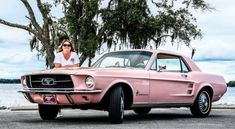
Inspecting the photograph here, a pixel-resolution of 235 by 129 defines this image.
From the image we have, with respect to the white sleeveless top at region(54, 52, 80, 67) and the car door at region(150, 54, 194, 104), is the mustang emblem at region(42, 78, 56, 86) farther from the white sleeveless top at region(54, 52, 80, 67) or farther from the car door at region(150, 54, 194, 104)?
the car door at region(150, 54, 194, 104)

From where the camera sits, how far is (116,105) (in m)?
10.7

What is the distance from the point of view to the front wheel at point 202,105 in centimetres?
1350

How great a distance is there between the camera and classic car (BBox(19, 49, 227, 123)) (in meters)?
10.7

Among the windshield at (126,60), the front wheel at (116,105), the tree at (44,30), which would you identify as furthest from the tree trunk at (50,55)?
the front wheel at (116,105)

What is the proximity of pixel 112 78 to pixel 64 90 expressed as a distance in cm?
92

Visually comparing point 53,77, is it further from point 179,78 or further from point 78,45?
point 78,45

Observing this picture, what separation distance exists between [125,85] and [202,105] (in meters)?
3.05

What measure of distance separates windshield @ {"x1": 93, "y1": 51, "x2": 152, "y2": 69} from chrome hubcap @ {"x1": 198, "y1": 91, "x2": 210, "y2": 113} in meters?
2.01

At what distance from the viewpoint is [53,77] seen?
11039mm

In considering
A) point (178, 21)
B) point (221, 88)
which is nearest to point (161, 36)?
point (178, 21)

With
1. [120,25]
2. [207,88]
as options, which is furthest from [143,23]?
[207,88]

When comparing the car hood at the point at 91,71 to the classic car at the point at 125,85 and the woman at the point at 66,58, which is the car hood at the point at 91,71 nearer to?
the classic car at the point at 125,85

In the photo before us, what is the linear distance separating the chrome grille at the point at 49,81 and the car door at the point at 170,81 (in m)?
1.97

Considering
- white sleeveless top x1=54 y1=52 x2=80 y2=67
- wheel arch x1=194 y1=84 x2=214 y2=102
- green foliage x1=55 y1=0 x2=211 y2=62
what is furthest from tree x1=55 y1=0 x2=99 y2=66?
white sleeveless top x1=54 y1=52 x2=80 y2=67
